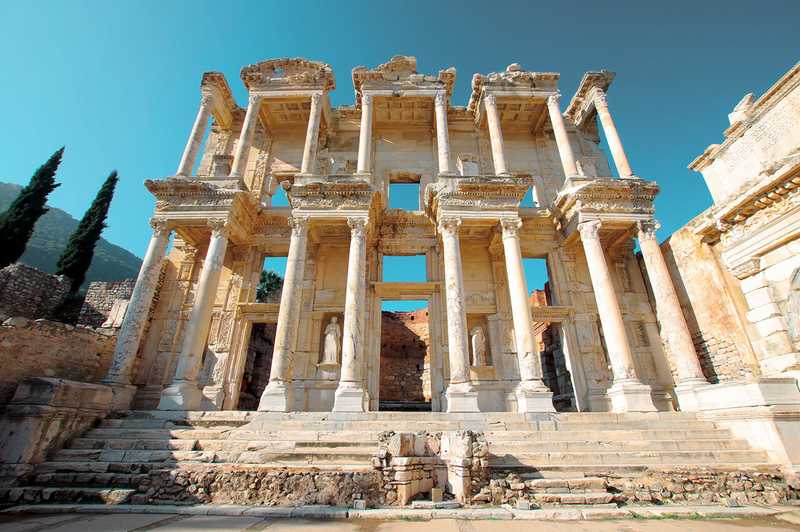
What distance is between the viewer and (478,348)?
12711mm

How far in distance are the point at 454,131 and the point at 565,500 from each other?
15229 mm

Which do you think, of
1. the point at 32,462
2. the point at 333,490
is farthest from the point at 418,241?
the point at 32,462

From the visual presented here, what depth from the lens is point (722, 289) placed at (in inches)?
436

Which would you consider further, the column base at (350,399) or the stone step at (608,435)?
the column base at (350,399)

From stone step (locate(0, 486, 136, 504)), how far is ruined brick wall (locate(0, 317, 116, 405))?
11.0ft

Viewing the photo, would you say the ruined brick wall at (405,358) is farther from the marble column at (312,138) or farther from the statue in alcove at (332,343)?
the marble column at (312,138)

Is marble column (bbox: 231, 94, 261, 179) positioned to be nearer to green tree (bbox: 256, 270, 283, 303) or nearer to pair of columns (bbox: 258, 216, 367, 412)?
pair of columns (bbox: 258, 216, 367, 412)

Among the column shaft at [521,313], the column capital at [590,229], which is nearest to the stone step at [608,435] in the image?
the column shaft at [521,313]

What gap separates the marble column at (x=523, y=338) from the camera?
9781 millimetres

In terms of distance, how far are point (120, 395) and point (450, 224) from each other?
10.9 meters

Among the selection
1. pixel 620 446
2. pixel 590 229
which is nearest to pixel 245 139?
pixel 590 229

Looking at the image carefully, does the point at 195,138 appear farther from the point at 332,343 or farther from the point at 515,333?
the point at 515,333

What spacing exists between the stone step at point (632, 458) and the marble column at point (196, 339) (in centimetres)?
862

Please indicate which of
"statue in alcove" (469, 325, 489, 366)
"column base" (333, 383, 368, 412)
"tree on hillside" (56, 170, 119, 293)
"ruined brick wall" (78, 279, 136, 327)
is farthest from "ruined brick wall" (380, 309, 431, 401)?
"tree on hillside" (56, 170, 119, 293)
